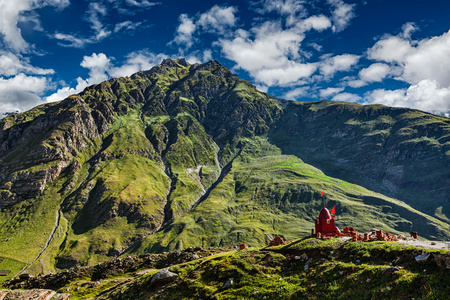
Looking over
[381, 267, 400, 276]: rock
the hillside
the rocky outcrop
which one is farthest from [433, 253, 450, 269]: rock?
the rocky outcrop

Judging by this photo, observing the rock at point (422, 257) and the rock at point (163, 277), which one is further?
the rock at point (163, 277)

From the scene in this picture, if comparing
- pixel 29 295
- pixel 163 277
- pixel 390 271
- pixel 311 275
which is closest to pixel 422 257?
pixel 390 271

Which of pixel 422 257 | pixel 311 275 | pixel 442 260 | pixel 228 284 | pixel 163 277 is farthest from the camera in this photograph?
pixel 163 277

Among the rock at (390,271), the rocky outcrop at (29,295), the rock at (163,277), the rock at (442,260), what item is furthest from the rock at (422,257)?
the rocky outcrop at (29,295)

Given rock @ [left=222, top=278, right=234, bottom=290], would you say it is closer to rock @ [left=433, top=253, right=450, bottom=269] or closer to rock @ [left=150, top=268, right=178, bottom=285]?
rock @ [left=150, top=268, right=178, bottom=285]

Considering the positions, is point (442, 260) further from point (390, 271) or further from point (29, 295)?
point (29, 295)

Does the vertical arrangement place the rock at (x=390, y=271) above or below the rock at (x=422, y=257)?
below

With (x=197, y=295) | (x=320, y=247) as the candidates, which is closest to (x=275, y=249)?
(x=320, y=247)

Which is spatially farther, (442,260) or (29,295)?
(29,295)

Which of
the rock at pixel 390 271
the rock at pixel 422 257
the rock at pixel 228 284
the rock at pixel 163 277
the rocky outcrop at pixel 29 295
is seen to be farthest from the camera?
the rocky outcrop at pixel 29 295

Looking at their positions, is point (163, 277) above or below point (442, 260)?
below

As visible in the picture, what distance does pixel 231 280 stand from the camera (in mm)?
38469

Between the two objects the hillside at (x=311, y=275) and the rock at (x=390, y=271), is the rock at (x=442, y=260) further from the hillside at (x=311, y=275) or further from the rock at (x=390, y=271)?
the rock at (x=390, y=271)

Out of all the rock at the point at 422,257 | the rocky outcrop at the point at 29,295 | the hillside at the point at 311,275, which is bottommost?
the rocky outcrop at the point at 29,295
